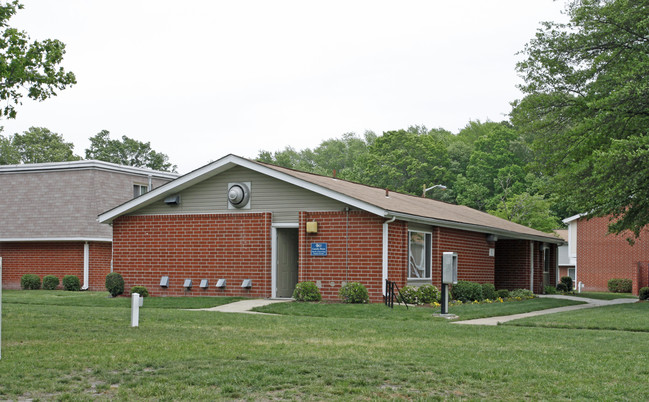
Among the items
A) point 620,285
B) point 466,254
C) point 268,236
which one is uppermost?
point 268,236

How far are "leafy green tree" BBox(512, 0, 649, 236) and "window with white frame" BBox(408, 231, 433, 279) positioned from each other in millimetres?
5106

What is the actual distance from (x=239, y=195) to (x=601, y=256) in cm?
3248

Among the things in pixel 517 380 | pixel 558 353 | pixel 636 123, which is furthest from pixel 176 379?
pixel 636 123

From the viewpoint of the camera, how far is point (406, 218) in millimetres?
22375

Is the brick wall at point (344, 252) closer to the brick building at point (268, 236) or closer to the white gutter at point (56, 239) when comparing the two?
the brick building at point (268, 236)

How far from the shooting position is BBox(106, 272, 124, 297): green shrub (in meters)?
25.1

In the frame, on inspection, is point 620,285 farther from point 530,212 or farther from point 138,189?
point 138,189

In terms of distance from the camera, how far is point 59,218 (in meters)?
35.4

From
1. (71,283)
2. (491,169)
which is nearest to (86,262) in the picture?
(71,283)

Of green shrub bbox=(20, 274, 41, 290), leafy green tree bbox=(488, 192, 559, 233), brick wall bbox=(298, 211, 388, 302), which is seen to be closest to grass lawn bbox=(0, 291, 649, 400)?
brick wall bbox=(298, 211, 388, 302)

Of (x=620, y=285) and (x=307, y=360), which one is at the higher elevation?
(x=307, y=360)

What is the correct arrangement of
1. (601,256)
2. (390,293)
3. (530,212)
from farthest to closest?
(530,212) → (601,256) → (390,293)

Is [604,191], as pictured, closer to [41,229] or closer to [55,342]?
[55,342]

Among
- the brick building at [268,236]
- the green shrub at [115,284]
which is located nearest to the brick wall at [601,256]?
the brick building at [268,236]
